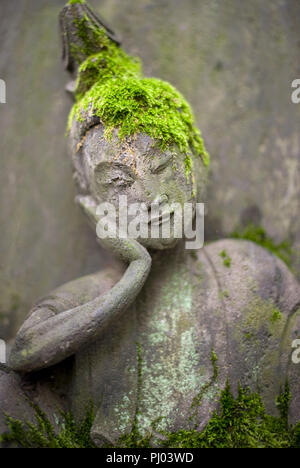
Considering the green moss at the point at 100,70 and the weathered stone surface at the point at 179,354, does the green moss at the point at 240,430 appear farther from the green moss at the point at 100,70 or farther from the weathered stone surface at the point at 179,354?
the green moss at the point at 100,70

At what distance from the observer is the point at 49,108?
3180 millimetres

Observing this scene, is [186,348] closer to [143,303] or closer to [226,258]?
[143,303]

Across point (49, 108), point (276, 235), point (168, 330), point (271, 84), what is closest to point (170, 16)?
point (271, 84)

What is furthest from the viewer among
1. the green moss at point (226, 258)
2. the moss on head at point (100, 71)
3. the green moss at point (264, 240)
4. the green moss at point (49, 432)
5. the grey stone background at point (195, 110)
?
the grey stone background at point (195, 110)

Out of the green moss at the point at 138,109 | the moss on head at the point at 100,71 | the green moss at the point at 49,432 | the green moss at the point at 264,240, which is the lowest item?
the green moss at the point at 49,432

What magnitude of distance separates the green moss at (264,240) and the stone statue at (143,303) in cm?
34

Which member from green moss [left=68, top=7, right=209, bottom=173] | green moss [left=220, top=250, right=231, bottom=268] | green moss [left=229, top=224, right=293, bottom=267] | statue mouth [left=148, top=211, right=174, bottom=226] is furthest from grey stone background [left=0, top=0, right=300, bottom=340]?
statue mouth [left=148, top=211, right=174, bottom=226]

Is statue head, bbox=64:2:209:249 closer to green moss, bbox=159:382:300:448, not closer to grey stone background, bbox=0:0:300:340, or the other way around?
grey stone background, bbox=0:0:300:340

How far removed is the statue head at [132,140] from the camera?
2.14 m

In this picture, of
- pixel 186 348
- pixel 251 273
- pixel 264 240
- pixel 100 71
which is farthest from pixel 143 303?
pixel 100 71

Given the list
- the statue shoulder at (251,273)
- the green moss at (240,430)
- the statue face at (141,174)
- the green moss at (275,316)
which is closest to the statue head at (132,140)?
the statue face at (141,174)

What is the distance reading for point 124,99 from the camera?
7.01 ft

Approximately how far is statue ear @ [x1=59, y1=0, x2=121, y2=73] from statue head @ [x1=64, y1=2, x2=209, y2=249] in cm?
5
